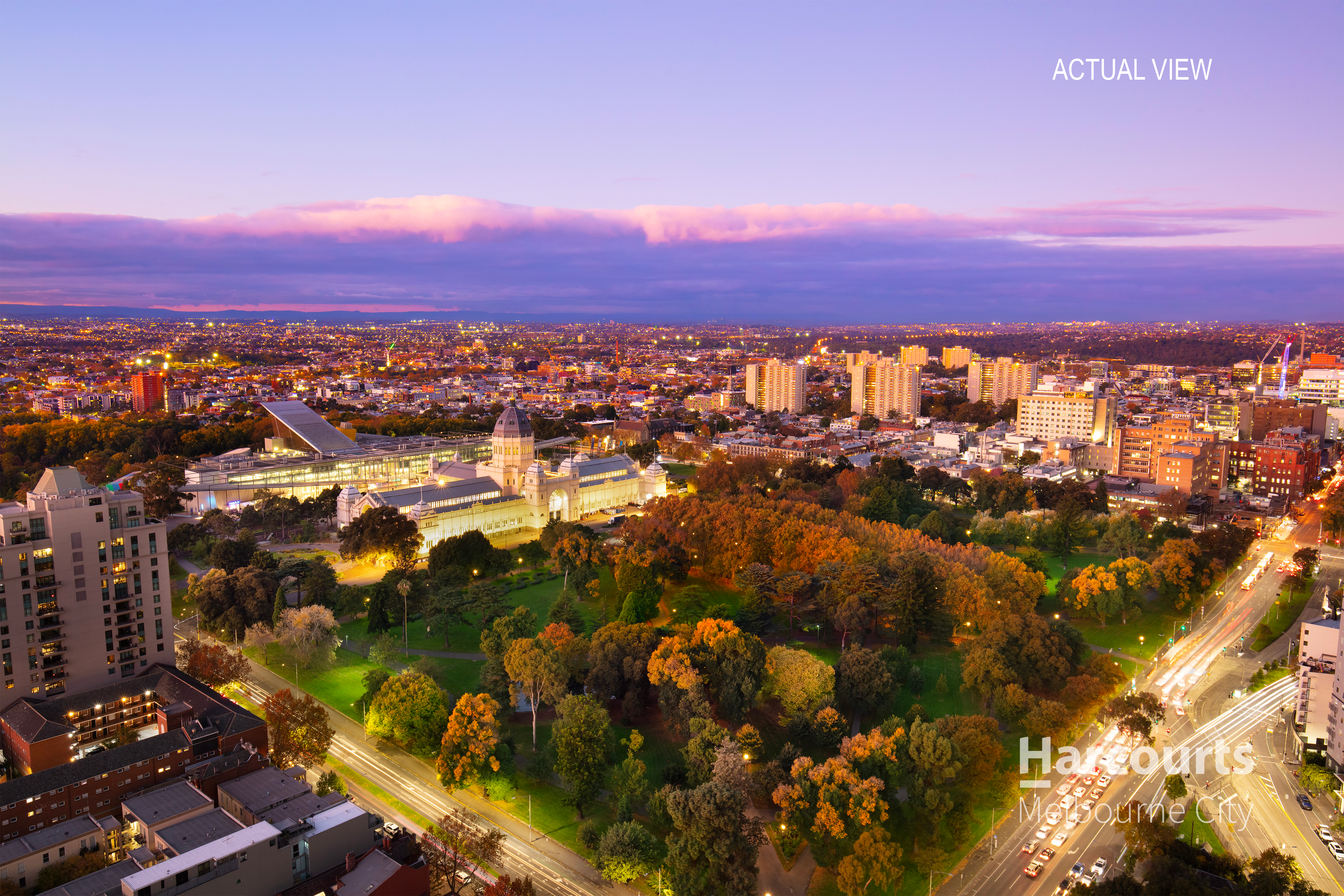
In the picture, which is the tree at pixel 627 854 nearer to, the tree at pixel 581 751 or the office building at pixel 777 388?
the tree at pixel 581 751

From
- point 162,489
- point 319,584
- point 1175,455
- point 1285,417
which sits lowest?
point 319,584

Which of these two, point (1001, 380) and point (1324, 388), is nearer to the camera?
point (1324, 388)

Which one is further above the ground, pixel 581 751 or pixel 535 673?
pixel 535 673

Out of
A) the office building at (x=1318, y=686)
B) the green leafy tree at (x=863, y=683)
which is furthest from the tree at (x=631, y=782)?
the office building at (x=1318, y=686)

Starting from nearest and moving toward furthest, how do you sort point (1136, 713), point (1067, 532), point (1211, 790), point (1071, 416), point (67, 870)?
1. point (67, 870)
2. point (1211, 790)
3. point (1136, 713)
4. point (1067, 532)
5. point (1071, 416)

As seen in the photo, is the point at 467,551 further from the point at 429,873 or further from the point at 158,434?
the point at 158,434

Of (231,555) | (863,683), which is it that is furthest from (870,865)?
(231,555)

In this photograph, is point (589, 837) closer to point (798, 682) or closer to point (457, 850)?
point (457, 850)

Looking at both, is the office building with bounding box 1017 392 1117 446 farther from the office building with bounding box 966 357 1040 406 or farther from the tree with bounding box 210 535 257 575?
the tree with bounding box 210 535 257 575
